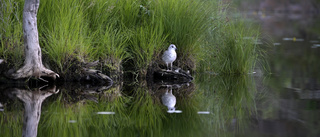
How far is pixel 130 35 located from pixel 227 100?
1.94 metres

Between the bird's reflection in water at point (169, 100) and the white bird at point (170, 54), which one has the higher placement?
the white bird at point (170, 54)

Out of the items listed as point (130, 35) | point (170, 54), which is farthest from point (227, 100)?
point (130, 35)

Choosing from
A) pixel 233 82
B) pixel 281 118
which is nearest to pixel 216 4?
pixel 233 82

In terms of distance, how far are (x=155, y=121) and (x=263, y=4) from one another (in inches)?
909

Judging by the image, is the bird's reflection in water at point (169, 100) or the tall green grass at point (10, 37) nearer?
the bird's reflection in water at point (169, 100)

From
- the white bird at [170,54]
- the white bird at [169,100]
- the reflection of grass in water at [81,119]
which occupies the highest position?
the white bird at [170,54]

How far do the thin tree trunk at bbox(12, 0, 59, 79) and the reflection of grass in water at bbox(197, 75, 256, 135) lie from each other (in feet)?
7.09

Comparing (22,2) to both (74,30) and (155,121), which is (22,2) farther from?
(155,121)

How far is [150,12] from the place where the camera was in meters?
8.19

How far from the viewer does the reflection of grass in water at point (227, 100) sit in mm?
5215

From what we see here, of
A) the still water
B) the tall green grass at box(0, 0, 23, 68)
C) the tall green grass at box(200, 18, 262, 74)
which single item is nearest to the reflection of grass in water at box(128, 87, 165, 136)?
the still water

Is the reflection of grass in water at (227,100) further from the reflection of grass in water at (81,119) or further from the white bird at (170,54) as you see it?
the reflection of grass in water at (81,119)

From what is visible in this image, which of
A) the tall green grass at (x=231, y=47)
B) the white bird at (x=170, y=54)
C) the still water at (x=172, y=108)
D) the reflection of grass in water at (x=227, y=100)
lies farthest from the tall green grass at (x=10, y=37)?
the tall green grass at (x=231, y=47)

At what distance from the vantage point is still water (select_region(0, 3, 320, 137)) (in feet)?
→ 15.9
